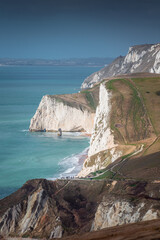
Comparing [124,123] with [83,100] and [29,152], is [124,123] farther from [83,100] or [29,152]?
[83,100]

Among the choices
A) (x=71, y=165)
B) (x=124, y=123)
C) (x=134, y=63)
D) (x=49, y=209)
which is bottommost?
(x=71, y=165)

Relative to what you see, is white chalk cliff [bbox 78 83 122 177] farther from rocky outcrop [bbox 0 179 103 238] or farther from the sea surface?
rocky outcrop [bbox 0 179 103 238]

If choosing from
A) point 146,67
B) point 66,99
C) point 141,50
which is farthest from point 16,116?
point 141,50

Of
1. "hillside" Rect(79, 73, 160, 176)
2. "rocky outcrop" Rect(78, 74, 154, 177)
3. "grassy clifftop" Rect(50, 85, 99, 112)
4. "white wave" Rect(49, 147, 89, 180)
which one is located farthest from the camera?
"grassy clifftop" Rect(50, 85, 99, 112)

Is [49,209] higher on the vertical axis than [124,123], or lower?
lower

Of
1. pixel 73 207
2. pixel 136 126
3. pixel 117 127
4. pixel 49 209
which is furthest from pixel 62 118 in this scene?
pixel 49 209

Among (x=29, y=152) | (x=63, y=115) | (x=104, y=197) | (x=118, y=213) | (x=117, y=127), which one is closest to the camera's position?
(x=118, y=213)

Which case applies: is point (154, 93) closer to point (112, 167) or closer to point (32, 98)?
point (112, 167)

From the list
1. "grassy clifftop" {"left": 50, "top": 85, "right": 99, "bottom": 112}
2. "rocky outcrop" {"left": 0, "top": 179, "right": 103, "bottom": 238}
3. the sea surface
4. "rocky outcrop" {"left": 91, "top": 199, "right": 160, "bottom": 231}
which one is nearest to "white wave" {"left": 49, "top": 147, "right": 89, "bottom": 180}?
the sea surface

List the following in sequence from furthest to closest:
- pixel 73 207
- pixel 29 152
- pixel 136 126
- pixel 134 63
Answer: pixel 134 63 → pixel 29 152 → pixel 136 126 → pixel 73 207
